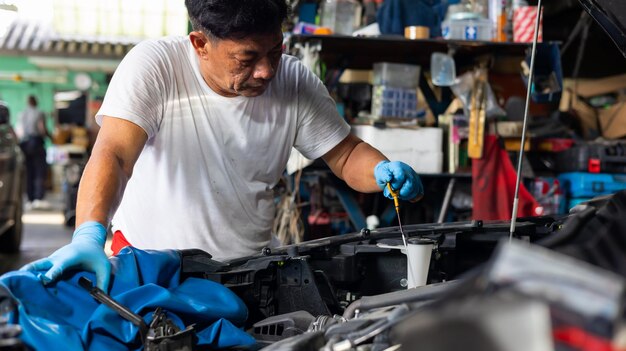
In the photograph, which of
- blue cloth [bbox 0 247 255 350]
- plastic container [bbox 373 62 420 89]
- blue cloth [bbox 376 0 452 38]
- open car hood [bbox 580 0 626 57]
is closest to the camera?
blue cloth [bbox 0 247 255 350]

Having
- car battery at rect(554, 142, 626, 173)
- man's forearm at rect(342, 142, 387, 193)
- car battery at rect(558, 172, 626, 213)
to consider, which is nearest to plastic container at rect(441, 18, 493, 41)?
car battery at rect(554, 142, 626, 173)

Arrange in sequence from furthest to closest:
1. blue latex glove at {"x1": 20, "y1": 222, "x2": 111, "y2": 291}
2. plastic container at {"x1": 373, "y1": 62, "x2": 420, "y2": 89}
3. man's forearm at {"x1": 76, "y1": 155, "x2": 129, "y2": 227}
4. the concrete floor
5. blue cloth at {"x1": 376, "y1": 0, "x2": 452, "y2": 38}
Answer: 1. the concrete floor
2. blue cloth at {"x1": 376, "y1": 0, "x2": 452, "y2": 38}
3. plastic container at {"x1": 373, "y1": 62, "x2": 420, "y2": 89}
4. man's forearm at {"x1": 76, "y1": 155, "x2": 129, "y2": 227}
5. blue latex glove at {"x1": 20, "y1": 222, "x2": 111, "y2": 291}

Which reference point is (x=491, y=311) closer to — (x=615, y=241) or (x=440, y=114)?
(x=615, y=241)

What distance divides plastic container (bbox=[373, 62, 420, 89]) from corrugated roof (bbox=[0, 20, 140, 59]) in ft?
26.8

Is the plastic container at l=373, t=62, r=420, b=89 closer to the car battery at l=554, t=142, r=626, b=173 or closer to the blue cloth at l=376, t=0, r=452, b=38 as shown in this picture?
the blue cloth at l=376, t=0, r=452, b=38

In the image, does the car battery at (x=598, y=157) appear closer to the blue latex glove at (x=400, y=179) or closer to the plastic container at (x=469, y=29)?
the plastic container at (x=469, y=29)

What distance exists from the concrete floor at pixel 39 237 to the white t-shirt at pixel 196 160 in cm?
367

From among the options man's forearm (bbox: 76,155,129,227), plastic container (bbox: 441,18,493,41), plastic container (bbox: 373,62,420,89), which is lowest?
man's forearm (bbox: 76,155,129,227)

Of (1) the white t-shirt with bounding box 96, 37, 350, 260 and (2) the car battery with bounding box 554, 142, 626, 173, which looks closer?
(1) the white t-shirt with bounding box 96, 37, 350, 260

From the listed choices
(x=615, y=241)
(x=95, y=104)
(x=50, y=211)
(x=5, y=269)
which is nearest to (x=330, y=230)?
(x=5, y=269)

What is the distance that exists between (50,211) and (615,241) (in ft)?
37.1

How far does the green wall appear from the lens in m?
16.1

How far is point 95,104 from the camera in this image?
1555cm

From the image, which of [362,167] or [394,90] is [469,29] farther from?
[362,167]
